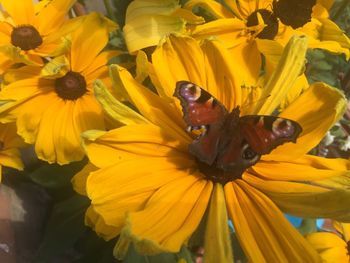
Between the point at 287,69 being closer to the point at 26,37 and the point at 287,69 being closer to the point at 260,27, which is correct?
the point at 260,27

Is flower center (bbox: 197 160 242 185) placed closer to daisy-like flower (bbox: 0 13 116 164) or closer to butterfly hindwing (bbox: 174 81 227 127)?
butterfly hindwing (bbox: 174 81 227 127)

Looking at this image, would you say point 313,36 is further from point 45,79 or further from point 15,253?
point 15,253

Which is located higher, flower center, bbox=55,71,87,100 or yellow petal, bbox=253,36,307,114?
yellow petal, bbox=253,36,307,114

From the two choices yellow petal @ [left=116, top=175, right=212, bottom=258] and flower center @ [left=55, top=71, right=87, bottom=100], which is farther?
flower center @ [left=55, top=71, right=87, bottom=100]

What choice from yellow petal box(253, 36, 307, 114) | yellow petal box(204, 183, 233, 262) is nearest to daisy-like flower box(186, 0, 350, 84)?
yellow petal box(253, 36, 307, 114)

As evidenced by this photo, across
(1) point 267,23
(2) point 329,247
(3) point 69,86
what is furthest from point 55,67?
(2) point 329,247

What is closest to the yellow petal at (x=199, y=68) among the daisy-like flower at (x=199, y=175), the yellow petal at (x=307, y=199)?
the daisy-like flower at (x=199, y=175)

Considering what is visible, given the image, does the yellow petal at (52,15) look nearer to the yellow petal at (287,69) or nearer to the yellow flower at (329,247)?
the yellow petal at (287,69)
